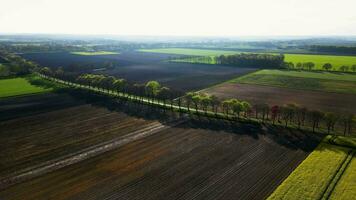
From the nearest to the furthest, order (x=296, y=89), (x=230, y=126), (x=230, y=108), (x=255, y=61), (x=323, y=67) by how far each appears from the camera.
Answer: (x=230, y=126) < (x=230, y=108) < (x=296, y=89) < (x=323, y=67) < (x=255, y=61)

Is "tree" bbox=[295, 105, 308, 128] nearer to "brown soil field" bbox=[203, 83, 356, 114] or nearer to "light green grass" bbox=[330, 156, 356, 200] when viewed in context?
"brown soil field" bbox=[203, 83, 356, 114]

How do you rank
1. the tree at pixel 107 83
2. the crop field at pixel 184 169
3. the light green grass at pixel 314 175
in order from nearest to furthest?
the light green grass at pixel 314 175, the crop field at pixel 184 169, the tree at pixel 107 83

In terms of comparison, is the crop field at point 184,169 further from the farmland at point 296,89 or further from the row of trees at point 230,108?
the farmland at point 296,89

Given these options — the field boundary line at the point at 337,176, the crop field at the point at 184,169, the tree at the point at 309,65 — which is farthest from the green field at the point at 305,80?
the field boundary line at the point at 337,176

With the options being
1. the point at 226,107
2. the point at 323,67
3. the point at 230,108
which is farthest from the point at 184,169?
the point at 323,67

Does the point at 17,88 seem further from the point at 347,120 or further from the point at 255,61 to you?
the point at 255,61

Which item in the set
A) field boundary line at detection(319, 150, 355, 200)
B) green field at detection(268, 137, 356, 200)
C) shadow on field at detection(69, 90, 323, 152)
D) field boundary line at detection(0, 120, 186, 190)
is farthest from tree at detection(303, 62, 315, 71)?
field boundary line at detection(0, 120, 186, 190)
